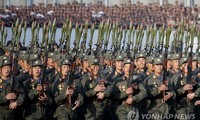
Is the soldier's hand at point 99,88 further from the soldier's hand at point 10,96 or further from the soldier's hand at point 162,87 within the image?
the soldier's hand at point 10,96

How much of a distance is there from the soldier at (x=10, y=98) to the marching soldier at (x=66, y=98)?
0.70 meters

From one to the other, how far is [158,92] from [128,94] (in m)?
0.63

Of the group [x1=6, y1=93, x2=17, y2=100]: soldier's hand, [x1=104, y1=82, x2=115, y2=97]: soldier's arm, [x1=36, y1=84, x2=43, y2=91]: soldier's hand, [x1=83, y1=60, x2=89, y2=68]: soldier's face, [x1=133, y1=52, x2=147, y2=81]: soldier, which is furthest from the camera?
[x1=83, y1=60, x2=89, y2=68]: soldier's face

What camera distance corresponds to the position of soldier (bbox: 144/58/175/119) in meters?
10.1

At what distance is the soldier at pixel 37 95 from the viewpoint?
920 centimetres

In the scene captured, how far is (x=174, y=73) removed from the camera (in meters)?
10.9

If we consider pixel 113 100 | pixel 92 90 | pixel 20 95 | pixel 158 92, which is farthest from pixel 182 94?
pixel 20 95

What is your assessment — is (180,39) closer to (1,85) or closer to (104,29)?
(104,29)

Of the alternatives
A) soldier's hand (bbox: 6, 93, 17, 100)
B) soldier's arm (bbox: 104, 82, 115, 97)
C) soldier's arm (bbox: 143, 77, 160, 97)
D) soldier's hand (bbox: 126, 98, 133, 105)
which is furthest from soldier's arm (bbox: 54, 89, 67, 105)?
soldier's arm (bbox: 143, 77, 160, 97)

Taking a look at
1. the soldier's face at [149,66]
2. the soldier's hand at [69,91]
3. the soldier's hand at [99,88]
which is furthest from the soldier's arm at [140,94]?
the soldier's face at [149,66]

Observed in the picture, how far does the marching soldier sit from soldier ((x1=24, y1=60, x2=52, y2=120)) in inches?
7.0

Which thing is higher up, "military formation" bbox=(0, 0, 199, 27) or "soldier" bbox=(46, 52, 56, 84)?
"military formation" bbox=(0, 0, 199, 27)

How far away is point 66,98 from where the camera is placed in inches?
371

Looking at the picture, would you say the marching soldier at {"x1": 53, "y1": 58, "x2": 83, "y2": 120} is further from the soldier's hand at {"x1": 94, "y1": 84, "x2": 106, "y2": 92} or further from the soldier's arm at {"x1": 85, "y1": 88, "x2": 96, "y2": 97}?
the soldier's hand at {"x1": 94, "y1": 84, "x2": 106, "y2": 92}
